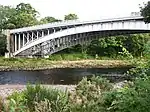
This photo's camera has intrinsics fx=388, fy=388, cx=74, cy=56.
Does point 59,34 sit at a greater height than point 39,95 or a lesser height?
greater

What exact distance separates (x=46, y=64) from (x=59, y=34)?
14.5 feet

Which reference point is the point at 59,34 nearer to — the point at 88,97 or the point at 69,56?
the point at 69,56

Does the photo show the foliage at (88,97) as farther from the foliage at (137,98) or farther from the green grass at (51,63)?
the green grass at (51,63)

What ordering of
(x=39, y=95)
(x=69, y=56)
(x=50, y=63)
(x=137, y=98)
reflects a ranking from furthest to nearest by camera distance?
(x=69, y=56) → (x=50, y=63) → (x=39, y=95) → (x=137, y=98)

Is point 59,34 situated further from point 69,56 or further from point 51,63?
point 69,56

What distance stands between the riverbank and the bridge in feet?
9.36

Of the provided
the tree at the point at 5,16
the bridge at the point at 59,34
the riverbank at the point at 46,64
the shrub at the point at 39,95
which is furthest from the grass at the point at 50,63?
the shrub at the point at 39,95

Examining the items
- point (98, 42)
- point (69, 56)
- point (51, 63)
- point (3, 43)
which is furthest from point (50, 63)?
point (98, 42)

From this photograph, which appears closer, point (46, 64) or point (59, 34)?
point (46, 64)

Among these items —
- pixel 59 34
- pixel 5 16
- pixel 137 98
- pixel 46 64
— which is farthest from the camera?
pixel 5 16

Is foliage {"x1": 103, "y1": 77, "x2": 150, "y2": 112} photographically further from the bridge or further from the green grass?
the green grass

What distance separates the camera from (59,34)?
50062mm

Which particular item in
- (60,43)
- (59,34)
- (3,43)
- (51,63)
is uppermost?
(59,34)

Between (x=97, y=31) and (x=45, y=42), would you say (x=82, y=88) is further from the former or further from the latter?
(x=45, y=42)
